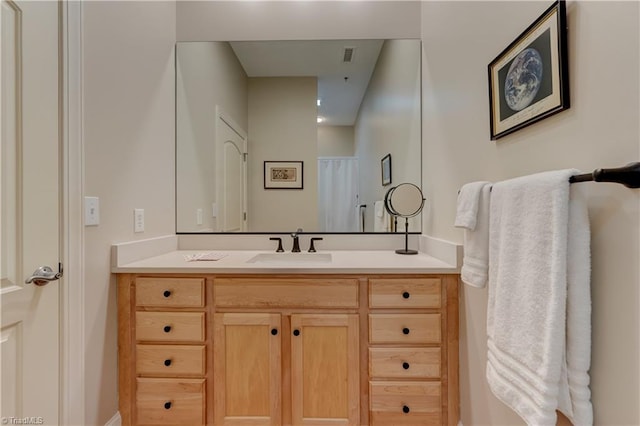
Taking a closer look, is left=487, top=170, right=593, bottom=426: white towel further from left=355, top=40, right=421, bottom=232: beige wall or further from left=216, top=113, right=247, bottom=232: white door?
left=216, top=113, right=247, bottom=232: white door

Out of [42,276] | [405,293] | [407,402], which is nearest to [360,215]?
[405,293]

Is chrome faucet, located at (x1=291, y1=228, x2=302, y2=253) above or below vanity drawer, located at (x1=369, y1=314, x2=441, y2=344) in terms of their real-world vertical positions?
above

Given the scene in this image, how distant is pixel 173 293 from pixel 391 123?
66.8 inches

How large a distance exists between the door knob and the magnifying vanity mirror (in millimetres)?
1648

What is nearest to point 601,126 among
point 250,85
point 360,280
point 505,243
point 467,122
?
point 505,243

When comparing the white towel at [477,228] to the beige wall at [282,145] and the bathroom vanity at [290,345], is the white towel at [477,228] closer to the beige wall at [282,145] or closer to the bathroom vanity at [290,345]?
the bathroom vanity at [290,345]

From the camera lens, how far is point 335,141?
6.68 feet

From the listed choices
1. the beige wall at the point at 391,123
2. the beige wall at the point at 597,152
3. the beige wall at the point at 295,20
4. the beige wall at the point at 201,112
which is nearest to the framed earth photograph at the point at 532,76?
the beige wall at the point at 597,152

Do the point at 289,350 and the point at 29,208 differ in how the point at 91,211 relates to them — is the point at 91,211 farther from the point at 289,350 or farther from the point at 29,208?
the point at 289,350

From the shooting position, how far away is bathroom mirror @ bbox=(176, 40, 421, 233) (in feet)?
6.53

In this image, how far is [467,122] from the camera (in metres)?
1.32

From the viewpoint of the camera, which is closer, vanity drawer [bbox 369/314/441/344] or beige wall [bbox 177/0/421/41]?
vanity drawer [bbox 369/314/441/344]

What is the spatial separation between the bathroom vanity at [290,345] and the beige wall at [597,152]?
22cm

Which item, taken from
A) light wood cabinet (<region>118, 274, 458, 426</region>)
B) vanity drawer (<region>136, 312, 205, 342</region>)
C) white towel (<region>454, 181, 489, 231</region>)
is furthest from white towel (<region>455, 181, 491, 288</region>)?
vanity drawer (<region>136, 312, 205, 342</region>)
